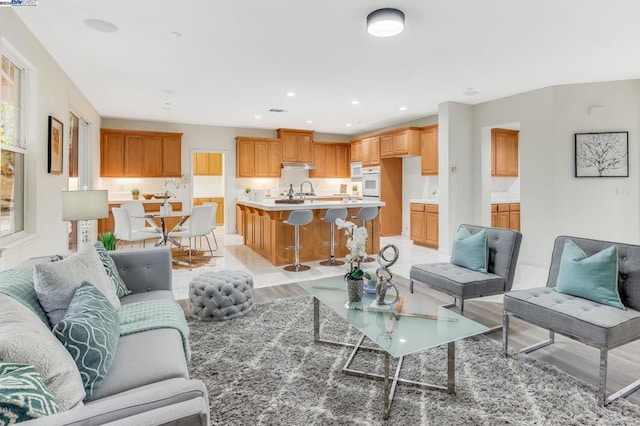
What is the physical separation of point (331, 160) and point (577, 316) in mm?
7652

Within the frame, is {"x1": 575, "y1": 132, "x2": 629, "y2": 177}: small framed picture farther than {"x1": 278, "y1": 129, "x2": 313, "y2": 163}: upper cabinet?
No

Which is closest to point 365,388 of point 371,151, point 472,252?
point 472,252

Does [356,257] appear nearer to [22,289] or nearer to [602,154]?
[22,289]

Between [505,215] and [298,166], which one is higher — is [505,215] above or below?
below

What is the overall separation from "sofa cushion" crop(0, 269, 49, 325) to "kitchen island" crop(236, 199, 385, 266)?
3487mm

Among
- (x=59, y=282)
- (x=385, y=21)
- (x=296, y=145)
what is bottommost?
(x=59, y=282)

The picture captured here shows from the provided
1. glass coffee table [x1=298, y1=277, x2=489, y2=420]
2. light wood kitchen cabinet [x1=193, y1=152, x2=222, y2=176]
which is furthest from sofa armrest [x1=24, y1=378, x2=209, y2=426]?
light wood kitchen cabinet [x1=193, y1=152, x2=222, y2=176]

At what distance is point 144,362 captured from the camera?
4.99 feet

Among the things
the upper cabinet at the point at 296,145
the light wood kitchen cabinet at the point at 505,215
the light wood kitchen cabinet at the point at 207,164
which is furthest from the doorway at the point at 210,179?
the light wood kitchen cabinet at the point at 505,215

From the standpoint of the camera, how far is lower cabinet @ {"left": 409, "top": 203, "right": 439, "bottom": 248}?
6.58 metres

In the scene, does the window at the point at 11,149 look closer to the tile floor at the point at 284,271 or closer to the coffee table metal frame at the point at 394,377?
the tile floor at the point at 284,271

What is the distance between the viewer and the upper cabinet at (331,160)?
917cm

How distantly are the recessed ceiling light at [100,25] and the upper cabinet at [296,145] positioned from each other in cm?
541

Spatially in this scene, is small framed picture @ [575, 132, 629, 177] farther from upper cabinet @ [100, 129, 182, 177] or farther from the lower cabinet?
upper cabinet @ [100, 129, 182, 177]
